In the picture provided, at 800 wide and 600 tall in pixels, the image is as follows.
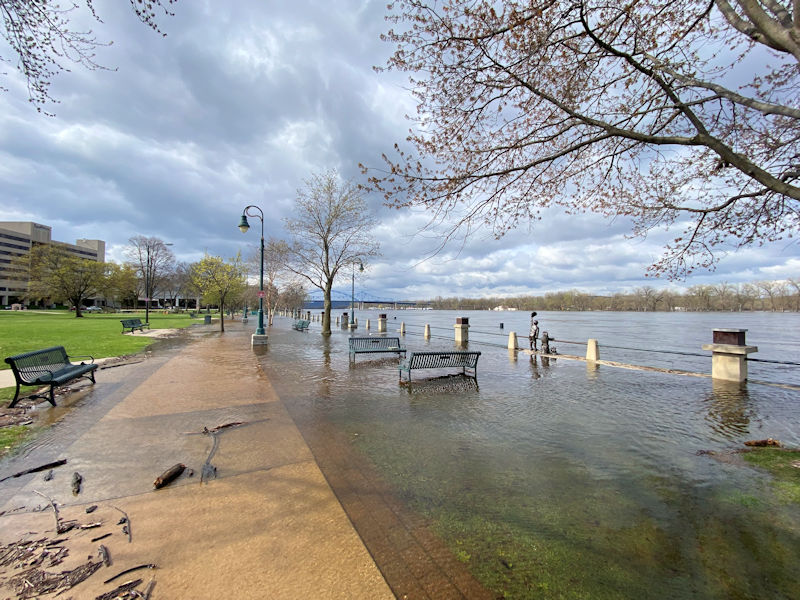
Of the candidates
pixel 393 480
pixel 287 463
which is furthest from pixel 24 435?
pixel 393 480

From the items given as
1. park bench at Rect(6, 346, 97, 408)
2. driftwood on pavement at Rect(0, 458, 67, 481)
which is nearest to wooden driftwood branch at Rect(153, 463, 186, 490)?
driftwood on pavement at Rect(0, 458, 67, 481)

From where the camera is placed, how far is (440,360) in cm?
1032

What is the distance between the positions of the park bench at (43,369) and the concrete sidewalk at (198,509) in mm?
1415

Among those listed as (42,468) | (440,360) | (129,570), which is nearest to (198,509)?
(129,570)

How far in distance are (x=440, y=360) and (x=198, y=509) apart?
297 inches

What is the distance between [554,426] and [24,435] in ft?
27.6

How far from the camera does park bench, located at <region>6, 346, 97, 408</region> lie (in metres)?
6.75

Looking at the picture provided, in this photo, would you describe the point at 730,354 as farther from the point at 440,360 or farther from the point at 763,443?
→ the point at 440,360

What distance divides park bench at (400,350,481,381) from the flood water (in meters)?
0.79

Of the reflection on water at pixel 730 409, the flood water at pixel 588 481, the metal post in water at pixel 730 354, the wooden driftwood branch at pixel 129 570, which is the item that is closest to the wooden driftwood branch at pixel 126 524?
the wooden driftwood branch at pixel 129 570

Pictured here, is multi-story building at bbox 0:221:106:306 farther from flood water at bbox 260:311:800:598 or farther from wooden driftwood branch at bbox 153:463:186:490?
flood water at bbox 260:311:800:598

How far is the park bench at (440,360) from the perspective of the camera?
9.79 metres

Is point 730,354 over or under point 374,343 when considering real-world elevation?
over

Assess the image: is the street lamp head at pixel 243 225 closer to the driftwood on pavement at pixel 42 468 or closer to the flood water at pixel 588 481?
the flood water at pixel 588 481
